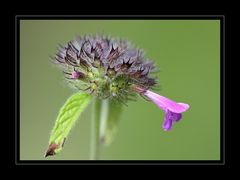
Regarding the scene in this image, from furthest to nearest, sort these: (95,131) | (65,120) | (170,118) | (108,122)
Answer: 1. (108,122)
2. (95,131)
3. (170,118)
4. (65,120)

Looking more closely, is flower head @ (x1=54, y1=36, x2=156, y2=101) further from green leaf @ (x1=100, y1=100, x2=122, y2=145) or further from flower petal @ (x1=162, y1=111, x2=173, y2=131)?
green leaf @ (x1=100, y1=100, x2=122, y2=145)

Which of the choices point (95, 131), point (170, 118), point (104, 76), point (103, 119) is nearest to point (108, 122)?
point (103, 119)

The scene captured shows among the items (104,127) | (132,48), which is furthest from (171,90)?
(132,48)

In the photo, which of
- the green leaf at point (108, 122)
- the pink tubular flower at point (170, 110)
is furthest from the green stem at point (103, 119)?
the pink tubular flower at point (170, 110)

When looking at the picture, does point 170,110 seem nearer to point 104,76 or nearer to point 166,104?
point 166,104

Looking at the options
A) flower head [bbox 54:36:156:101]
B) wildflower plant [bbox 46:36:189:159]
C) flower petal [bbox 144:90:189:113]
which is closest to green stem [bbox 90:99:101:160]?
wildflower plant [bbox 46:36:189:159]

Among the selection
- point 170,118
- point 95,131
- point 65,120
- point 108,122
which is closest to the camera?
point 65,120

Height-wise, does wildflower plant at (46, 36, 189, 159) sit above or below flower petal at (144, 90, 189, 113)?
above
